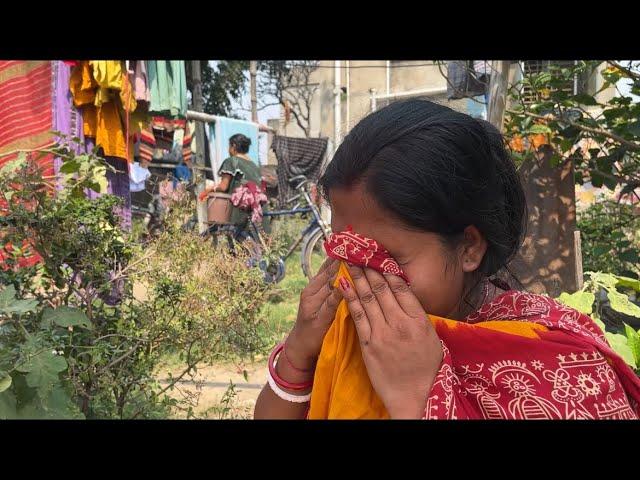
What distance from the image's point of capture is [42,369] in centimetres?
181

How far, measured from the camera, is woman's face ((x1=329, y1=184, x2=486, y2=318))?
104 centimetres

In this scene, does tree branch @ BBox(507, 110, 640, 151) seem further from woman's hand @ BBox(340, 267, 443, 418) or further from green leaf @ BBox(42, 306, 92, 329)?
green leaf @ BBox(42, 306, 92, 329)

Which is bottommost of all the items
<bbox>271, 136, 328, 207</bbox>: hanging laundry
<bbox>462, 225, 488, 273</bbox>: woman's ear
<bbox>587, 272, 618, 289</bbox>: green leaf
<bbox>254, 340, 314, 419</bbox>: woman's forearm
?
<bbox>271, 136, 328, 207</bbox>: hanging laundry

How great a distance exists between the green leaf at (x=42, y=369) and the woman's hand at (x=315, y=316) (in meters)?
1.00

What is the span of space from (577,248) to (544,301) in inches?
90.2

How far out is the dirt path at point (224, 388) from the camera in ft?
11.0

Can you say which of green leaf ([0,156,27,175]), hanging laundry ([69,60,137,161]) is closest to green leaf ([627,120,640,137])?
green leaf ([0,156,27,175])

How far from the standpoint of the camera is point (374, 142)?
1.08 metres

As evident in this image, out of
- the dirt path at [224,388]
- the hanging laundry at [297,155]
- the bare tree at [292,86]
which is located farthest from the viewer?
the bare tree at [292,86]

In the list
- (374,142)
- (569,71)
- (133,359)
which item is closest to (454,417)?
(374,142)

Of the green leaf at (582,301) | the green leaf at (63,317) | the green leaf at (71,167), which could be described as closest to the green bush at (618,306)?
the green leaf at (582,301)

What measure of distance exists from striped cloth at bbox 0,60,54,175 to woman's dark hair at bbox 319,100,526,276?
3.74 metres

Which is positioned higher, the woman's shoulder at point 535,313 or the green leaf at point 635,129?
the green leaf at point 635,129

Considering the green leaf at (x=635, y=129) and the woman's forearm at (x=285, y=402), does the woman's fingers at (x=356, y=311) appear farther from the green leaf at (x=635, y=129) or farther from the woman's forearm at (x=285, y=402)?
the green leaf at (x=635, y=129)
